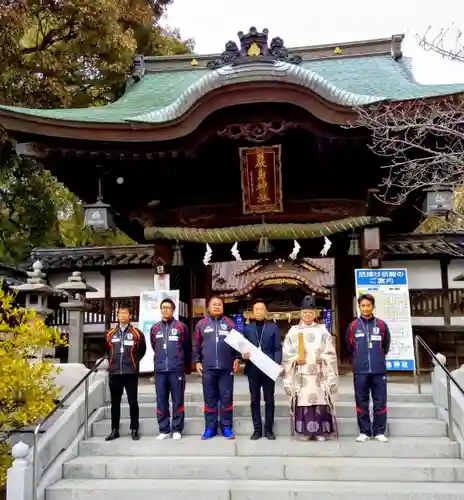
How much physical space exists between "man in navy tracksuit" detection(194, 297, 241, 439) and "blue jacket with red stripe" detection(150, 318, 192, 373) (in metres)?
0.20

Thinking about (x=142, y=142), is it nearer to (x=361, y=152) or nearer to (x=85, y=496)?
(x=361, y=152)

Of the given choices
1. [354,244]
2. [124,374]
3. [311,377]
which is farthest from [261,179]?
[124,374]

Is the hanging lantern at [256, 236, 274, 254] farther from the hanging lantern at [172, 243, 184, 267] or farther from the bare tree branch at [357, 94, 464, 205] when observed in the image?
the bare tree branch at [357, 94, 464, 205]

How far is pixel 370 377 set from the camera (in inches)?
231

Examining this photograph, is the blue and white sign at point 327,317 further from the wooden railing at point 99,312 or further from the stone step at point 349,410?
the wooden railing at point 99,312

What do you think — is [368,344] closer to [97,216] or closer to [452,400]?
[452,400]

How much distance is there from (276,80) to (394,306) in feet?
13.1

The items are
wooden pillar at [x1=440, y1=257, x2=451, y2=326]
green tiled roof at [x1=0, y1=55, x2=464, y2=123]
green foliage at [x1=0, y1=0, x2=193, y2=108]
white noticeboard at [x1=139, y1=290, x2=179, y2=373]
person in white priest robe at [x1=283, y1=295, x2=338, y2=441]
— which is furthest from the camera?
green foliage at [x1=0, y1=0, x2=193, y2=108]

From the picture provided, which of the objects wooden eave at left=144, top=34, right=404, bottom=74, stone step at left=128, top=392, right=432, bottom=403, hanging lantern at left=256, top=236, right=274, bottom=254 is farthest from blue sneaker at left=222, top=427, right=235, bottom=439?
wooden eave at left=144, top=34, right=404, bottom=74

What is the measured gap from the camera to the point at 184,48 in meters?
19.9

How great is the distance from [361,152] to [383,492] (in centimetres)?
514

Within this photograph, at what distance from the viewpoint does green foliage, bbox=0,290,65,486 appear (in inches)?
209

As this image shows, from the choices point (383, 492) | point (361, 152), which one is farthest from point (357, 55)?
point (383, 492)

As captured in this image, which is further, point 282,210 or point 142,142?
point 282,210
